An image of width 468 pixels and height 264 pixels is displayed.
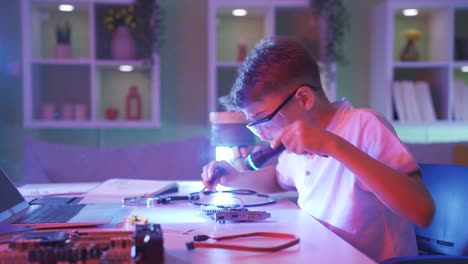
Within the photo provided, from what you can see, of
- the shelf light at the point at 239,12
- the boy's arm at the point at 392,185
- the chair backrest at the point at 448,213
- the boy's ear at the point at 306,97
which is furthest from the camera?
the shelf light at the point at 239,12

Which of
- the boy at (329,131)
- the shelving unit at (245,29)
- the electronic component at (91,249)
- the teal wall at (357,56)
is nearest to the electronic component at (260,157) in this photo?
the boy at (329,131)

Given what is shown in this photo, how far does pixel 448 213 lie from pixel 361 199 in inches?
12.2

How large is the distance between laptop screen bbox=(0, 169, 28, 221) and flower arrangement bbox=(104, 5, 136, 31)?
211cm

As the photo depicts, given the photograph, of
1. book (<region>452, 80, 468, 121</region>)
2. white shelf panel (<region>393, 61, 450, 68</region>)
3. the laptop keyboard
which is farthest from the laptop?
book (<region>452, 80, 468, 121</region>)

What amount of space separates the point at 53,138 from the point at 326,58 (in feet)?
7.26

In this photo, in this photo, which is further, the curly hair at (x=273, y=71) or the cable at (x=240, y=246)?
the curly hair at (x=273, y=71)

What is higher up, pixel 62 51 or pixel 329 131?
pixel 62 51

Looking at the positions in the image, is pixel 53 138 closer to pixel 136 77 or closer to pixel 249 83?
pixel 136 77

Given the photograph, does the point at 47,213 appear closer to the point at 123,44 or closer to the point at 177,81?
the point at 123,44

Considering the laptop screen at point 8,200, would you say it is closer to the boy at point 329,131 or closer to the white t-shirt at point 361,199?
the boy at point 329,131

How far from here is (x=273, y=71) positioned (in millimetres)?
1209

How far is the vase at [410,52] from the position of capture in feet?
11.0

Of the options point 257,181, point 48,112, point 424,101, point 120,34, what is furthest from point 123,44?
point 424,101

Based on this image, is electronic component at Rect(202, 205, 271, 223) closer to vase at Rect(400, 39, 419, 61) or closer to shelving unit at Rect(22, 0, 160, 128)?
shelving unit at Rect(22, 0, 160, 128)
